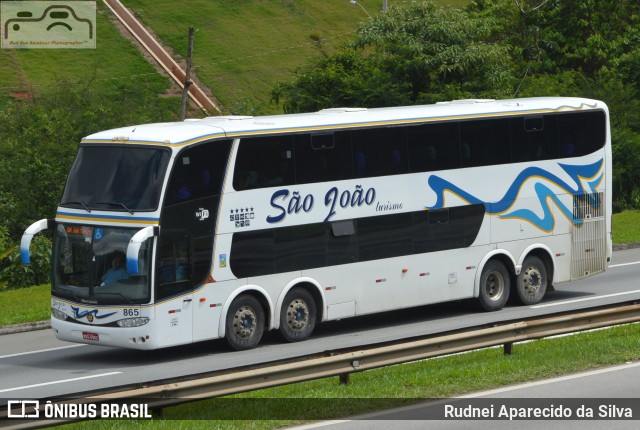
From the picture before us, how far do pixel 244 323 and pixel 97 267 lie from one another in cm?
Result: 257

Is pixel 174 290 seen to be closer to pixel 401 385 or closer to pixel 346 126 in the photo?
pixel 346 126

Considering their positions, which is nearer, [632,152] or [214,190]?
[214,190]

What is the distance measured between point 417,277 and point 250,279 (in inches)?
142

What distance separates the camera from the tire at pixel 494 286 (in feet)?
72.9

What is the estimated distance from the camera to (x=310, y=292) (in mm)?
19859

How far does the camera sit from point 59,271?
1875 cm

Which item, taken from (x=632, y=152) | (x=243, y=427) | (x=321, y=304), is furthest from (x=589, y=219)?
(x=632, y=152)

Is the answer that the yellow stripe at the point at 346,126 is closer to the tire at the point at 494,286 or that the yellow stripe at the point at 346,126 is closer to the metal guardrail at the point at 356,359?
the tire at the point at 494,286

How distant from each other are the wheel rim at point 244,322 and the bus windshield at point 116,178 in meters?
2.40

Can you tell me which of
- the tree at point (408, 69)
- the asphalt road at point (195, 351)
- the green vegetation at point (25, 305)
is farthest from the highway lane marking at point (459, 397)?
the tree at point (408, 69)

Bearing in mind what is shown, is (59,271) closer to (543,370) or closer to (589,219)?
(543,370)

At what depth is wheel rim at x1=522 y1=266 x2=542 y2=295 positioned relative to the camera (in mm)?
22859

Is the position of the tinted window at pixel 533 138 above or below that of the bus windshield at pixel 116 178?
above

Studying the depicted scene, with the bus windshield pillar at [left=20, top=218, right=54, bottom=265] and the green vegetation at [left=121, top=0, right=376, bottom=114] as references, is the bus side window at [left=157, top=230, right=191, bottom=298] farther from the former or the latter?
the green vegetation at [left=121, top=0, right=376, bottom=114]
